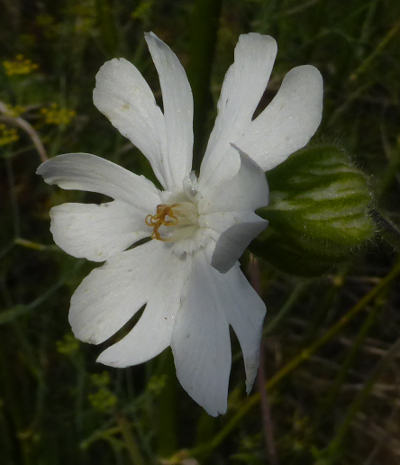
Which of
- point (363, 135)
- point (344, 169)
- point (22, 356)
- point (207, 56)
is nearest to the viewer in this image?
point (344, 169)

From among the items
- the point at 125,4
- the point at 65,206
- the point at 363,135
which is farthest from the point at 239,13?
the point at 65,206

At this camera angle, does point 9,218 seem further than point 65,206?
Yes

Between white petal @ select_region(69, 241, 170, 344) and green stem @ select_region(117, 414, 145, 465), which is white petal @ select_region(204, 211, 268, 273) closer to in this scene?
white petal @ select_region(69, 241, 170, 344)

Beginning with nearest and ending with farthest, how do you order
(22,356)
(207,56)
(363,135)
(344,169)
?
(344,169)
(207,56)
(22,356)
(363,135)

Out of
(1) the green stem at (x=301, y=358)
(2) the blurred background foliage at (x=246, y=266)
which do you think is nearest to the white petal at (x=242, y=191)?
(2) the blurred background foliage at (x=246, y=266)

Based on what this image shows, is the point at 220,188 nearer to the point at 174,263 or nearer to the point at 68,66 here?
the point at 174,263

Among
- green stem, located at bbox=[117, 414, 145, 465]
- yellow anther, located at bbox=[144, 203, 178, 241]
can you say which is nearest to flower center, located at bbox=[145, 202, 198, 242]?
yellow anther, located at bbox=[144, 203, 178, 241]

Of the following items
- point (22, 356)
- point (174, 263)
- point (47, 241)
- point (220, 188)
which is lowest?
point (22, 356)
